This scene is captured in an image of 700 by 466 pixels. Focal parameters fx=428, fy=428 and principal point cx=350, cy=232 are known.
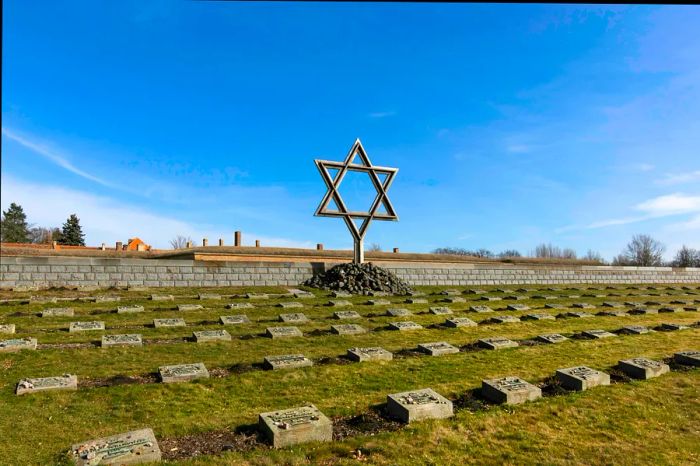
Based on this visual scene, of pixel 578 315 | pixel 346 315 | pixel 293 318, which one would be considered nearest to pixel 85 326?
pixel 293 318

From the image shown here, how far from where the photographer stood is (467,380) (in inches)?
236

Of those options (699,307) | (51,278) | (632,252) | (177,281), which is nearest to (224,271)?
(177,281)

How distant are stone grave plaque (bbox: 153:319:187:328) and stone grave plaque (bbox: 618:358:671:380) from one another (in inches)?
313

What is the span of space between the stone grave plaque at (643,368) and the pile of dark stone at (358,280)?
8.63m

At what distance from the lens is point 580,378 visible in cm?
567

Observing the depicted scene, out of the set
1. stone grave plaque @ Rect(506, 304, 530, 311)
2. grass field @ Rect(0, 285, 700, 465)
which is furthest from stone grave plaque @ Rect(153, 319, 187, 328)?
stone grave plaque @ Rect(506, 304, 530, 311)

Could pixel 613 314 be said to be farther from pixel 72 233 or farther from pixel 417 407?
pixel 72 233

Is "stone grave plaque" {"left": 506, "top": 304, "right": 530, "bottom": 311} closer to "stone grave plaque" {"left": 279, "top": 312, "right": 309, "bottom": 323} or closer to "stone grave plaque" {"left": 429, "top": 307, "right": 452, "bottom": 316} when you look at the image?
"stone grave plaque" {"left": 429, "top": 307, "right": 452, "bottom": 316}

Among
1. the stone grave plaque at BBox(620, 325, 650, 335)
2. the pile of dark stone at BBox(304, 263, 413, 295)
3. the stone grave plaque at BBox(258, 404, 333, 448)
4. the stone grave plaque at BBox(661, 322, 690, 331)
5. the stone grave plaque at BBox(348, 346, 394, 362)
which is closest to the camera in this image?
the stone grave plaque at BBox(258, 404, 333, 448)

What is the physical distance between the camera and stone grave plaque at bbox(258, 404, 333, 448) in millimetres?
3891

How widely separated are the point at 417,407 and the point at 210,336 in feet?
15.5

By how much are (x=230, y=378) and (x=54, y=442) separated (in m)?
2.22

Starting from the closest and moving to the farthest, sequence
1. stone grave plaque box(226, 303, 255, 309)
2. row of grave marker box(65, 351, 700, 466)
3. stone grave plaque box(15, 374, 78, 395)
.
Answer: row of grave marker box(65, 351, 700, 466) < stone grave plaque box(15, 374, 78, 395) < stone grave plaque box(226, 303, 255, 309)

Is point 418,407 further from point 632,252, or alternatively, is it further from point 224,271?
point 632,252
